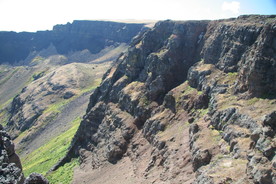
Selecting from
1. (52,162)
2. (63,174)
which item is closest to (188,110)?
(63,174)

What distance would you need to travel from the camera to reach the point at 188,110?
230 feet

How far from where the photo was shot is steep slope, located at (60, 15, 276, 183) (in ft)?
142

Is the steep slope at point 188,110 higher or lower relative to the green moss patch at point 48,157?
higher

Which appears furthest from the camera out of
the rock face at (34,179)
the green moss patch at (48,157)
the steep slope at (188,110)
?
the green moss patch at (48,157)

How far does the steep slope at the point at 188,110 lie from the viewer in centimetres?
4330

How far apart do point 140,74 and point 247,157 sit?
59.0 meters

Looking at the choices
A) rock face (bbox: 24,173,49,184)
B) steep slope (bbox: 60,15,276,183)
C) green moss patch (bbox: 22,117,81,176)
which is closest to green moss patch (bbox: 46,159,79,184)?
steep slope (bbox: 60,15,276,183)

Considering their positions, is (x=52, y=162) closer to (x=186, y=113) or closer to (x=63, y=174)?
(x=63, y=174)

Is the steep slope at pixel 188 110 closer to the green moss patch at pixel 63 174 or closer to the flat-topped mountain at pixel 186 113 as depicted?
the flat-topped mountain at pixel 186 113

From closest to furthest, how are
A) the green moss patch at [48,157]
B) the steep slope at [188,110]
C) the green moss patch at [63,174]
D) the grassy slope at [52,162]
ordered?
the steep slope at [188,110] < the green moss patch at [63,174] < the grassy slope at [52,162] < the green moss patch at [48,157]

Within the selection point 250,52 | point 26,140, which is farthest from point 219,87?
point 26,140

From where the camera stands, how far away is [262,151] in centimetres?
3756

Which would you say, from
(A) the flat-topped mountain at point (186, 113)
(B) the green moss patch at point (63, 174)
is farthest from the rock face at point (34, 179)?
(B) the green moss patch at point (63, 174)

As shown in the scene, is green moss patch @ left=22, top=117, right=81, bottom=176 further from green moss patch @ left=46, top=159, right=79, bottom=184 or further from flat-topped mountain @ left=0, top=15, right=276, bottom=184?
green moss patch @ left=46, top=159, right=79, bottom=184
